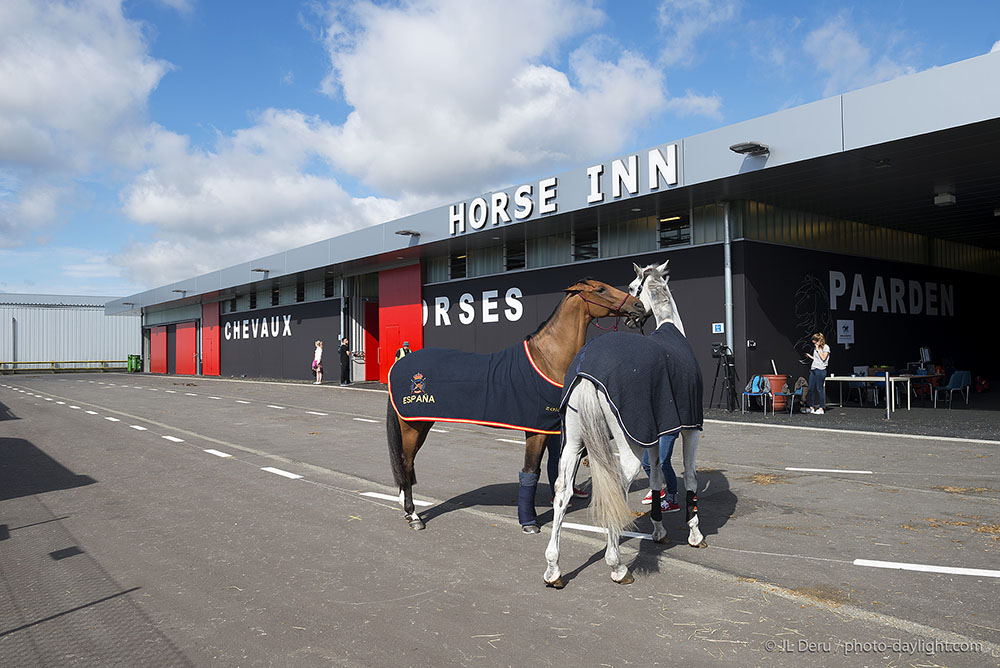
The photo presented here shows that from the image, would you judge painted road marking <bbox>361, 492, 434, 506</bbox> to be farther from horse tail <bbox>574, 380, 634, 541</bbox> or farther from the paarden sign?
the paarden sign

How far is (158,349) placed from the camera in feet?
181

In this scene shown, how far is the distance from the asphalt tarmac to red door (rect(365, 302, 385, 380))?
2242cm

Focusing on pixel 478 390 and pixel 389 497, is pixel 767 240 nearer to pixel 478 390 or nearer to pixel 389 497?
pixel 389 497

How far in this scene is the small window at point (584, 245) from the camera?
20.4 meters

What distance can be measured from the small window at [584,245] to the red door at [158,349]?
43571mm

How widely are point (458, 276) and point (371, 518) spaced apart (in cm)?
1986

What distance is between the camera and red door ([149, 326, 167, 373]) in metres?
53.9

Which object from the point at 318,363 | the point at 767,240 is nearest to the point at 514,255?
the point at 767,240

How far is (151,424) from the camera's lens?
48.3 ft

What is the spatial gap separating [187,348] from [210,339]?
16.2 feet

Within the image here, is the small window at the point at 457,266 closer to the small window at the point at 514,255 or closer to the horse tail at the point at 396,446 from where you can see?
the small window at the point at 514,255

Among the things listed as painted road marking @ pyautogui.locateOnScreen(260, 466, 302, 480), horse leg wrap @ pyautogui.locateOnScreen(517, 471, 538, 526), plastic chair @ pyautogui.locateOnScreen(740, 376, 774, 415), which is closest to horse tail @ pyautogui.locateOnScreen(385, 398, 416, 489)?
horse leg wrap @ pyautogui.locateOnScreen(517, 471, 538, 526)

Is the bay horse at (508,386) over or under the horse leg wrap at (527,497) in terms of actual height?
over

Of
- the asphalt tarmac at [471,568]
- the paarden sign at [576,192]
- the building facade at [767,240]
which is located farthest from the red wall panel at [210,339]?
the asphalt tarmac at [471,568]
